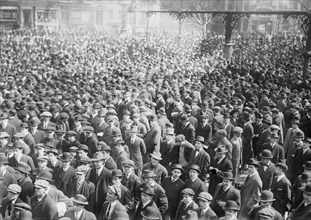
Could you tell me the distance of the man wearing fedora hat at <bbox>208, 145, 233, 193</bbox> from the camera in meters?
7.40

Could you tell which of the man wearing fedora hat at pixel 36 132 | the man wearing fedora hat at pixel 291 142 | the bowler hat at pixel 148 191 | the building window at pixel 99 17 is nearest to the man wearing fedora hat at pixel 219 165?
the bowler hat at pixel 148 191

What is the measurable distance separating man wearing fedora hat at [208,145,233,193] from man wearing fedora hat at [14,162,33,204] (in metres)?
3.26

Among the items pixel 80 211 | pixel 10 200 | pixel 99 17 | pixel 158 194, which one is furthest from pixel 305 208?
pixel 99 17

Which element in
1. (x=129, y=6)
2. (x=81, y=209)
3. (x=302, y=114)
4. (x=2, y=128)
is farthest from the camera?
(x=129, y=6)

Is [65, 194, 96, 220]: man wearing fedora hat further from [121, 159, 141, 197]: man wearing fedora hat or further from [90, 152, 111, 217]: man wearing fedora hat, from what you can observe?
[121, 159, 141, 197]: man wearing fedora hat

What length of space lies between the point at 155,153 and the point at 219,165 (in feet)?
4.09

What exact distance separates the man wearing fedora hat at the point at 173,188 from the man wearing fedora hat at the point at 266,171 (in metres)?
1.51

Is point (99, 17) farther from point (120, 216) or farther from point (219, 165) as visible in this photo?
point (120, 216)

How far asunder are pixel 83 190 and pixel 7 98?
681cm

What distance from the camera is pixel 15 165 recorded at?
24.2 feet

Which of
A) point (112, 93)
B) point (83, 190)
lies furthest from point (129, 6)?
point (83, 190)

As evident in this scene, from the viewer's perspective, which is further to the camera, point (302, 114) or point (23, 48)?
A: point (23, 48)

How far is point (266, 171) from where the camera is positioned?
280 inches

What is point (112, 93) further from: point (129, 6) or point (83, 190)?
point (129, 6)
